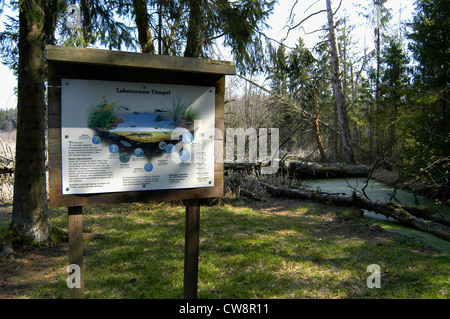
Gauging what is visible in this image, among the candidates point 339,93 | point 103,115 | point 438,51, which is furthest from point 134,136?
point 339,93

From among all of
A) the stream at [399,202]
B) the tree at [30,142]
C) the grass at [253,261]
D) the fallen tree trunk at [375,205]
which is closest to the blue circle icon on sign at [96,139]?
the grass at [253,261]

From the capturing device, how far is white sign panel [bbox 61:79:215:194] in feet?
8.52

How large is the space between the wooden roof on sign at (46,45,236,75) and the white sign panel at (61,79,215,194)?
0.67ft

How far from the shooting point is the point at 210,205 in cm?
858

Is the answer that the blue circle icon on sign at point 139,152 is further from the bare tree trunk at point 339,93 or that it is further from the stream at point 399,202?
the bare tree trunk at point 339,93

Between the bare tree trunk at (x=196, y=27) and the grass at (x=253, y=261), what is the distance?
4079mm

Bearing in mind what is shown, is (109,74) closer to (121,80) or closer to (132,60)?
(121,80)

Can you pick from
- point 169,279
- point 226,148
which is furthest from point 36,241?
point 226,148

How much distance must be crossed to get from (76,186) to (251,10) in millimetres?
5656

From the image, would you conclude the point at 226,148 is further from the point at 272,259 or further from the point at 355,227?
the point at 272,259

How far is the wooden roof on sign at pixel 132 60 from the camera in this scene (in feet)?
7.92

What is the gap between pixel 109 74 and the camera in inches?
106

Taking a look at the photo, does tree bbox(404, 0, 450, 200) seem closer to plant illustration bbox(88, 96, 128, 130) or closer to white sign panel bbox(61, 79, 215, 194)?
white sign panel bbox(61, 79, 215, 194)

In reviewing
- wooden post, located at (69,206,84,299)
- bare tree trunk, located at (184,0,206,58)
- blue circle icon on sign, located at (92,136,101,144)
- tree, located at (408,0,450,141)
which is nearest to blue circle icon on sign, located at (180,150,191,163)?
blue circle icon on sign, located at (92,136,101,144)
